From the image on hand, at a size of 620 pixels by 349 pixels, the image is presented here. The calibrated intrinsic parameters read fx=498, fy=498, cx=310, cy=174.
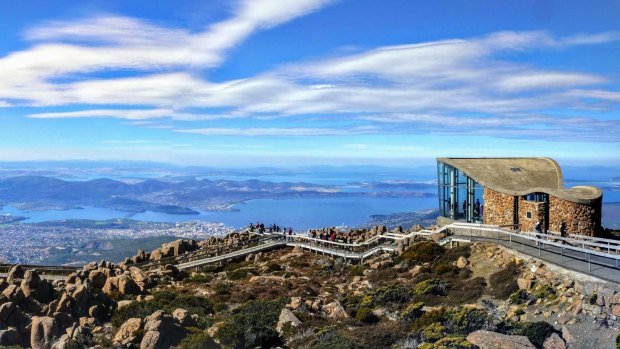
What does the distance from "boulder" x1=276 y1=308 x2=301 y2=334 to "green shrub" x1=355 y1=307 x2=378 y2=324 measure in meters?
2.29

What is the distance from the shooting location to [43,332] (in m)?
16.9

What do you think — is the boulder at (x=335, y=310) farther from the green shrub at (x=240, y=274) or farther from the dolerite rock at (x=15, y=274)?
the dolerite rock at (x=15, y=274)

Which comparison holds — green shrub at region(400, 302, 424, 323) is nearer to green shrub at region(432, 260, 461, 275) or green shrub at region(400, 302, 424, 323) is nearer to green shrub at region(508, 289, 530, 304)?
green shrub at region(508, 289, 530, 304)

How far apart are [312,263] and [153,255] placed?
12.7 metres

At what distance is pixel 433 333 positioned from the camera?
51.4ft

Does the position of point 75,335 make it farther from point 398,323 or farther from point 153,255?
point 153,255

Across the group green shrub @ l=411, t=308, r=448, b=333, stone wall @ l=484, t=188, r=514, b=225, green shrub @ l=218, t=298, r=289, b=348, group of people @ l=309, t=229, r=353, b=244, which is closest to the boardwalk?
group of people @ l=309, t=229, r=353, b=244

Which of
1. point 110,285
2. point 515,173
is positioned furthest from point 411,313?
point 515,173

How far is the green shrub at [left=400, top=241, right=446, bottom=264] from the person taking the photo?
25.9m

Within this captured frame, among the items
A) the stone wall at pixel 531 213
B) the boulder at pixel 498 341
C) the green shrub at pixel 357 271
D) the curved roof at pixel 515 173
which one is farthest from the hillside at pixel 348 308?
the curved roof at pixel 515 173

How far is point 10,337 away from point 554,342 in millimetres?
16969

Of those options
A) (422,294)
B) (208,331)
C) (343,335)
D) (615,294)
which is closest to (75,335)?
(208,331)

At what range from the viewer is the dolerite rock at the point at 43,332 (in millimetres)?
16547

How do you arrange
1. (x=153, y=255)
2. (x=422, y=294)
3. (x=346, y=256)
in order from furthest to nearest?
(x=153, y=255), (x=346, y=256), (x=422, y=294)
